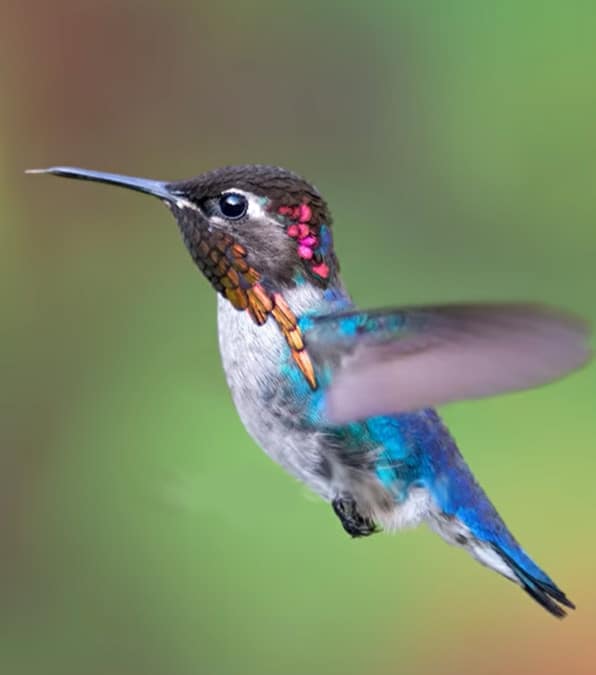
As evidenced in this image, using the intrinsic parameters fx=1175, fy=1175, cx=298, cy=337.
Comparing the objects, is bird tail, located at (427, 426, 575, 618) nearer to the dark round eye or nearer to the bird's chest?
the bird's chest

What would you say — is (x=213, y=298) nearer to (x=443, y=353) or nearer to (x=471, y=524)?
(x=471, y=524)

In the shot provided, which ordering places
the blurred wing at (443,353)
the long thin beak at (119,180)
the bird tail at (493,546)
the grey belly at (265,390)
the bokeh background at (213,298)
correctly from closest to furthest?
the blurred wing at (443,353) → the long thin beak at (119,180) → the grey belly at (265,390) → the bird tail at (493,546) → the bokeh background at (213,298)

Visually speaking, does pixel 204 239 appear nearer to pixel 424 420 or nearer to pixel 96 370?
pixel 424 420

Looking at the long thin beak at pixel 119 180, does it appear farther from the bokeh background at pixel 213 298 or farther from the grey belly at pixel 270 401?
the bokeh background at pixel 213 298

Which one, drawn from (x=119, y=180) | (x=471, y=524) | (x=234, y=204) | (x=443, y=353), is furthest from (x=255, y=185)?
(x=471, y=524)

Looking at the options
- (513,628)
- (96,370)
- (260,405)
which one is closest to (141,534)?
(96,370)

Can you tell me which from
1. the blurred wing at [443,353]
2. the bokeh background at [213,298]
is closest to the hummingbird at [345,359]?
the blurred wing at [443,353]
